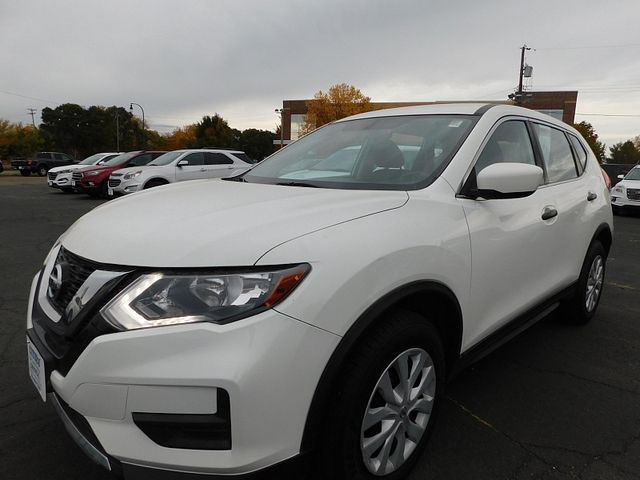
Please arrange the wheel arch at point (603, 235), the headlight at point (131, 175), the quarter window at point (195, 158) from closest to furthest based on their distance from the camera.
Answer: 1. the wheel arch at point (603, 235)
2. the headlight at point (131, 175)
3. the quarter window at point (195, 158)

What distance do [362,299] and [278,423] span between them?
1.56 feet

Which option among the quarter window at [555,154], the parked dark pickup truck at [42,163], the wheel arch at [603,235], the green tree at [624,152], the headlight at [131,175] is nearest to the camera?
the quarter window at [555,154]

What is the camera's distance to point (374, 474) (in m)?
1.74

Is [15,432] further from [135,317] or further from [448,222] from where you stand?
[448,222]

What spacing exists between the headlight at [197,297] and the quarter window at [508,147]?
1.37m

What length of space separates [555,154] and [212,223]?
8.84 feet

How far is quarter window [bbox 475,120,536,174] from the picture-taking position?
7.98 ft

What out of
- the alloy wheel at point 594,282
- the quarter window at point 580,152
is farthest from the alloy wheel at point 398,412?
the quarter window at point 580,152

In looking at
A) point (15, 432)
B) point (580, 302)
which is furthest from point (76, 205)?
point (580, 302)

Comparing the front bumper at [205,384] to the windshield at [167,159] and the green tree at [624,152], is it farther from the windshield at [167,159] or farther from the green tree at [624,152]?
the green tree at [624,152]

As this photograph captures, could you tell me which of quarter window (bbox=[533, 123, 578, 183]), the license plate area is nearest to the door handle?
quarter window (bbox=[533, 123, 578, 183])

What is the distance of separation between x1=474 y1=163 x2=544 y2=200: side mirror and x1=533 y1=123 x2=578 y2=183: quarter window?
3.21ft

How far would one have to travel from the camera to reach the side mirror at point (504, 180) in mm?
2041

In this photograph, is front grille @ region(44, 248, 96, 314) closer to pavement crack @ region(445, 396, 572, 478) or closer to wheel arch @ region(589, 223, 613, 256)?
pavement crack @ region(445, 396, 572, 478)
